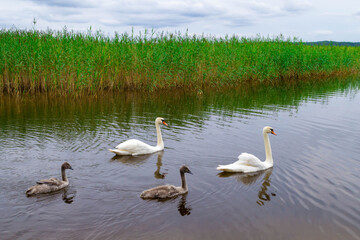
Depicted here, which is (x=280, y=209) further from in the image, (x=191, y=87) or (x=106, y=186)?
(x=191, y=87)

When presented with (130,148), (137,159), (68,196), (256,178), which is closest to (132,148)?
(130,148)

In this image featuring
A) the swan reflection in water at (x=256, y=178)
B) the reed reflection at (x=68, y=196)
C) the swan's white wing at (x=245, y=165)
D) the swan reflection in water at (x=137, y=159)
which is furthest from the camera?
the swan reflection in water at (x=137, y=159)

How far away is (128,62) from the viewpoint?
69.7 feet

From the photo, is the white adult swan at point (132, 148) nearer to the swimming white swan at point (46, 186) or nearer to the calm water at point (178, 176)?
the calm water at point (178, 176)

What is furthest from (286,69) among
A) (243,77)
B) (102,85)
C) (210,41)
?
(102,85)

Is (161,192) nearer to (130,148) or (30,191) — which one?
(30,191)

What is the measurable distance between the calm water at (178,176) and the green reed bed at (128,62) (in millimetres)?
2828

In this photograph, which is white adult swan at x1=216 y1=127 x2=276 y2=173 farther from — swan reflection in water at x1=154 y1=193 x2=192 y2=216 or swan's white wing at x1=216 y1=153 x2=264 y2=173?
swan reflection in water at x1=154 y1=193 x2=192 y2=216

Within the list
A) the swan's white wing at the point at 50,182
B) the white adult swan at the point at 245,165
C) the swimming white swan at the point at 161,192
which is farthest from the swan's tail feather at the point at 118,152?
the swimming white swan at the point at 161,192

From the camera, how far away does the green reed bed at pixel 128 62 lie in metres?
19.0

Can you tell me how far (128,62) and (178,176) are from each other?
45.3ft

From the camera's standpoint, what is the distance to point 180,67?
22.9m

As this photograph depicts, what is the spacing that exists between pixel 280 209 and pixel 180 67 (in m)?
16.9

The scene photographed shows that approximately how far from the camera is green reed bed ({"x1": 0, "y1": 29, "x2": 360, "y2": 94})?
747 inches
